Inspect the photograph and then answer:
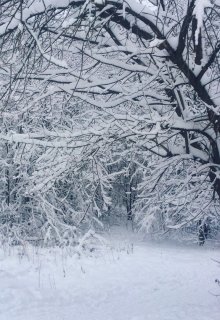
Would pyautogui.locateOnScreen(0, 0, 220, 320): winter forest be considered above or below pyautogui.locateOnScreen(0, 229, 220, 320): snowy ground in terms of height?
above

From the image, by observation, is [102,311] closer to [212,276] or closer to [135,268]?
[135,268]

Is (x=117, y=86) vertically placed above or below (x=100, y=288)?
above

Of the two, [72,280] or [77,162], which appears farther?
[72,280]

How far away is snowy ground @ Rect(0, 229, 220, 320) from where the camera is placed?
6441mm

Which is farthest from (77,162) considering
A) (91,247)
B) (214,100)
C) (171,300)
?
(91,247)

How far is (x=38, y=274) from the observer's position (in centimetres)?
839

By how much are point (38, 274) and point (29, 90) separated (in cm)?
398

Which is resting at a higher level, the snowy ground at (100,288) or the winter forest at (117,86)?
the winter forest at (117,86)

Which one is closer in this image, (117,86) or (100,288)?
(117,86)

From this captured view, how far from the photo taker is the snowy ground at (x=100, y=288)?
21.1ft

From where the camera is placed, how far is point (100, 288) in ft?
25.8

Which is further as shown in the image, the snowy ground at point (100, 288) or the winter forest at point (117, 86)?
the snowy ground at point (100, 288)

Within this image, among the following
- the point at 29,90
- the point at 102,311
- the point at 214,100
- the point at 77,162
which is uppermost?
the point at 29,90

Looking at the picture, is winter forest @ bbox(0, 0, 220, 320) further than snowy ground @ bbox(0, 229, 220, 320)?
No
